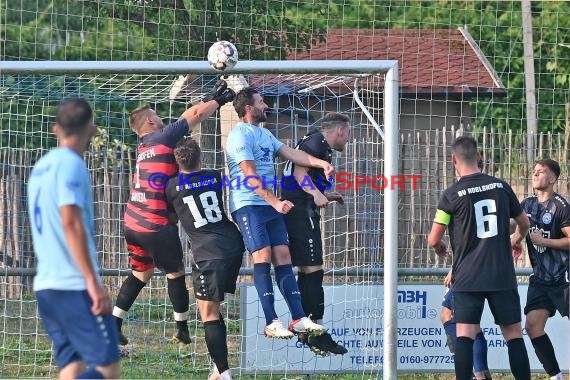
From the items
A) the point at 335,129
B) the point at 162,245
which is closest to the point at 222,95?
the point at 335,129

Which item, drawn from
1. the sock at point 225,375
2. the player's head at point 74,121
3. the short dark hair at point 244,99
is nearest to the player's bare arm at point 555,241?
the short dark hair at point 244,99

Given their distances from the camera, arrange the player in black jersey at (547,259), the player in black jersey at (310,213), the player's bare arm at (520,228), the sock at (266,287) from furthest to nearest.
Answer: the player in black jersey at (547,259) < the player in black jersey at (310,213) < the sock at (266,287) < the player's bare arm at (520,228)

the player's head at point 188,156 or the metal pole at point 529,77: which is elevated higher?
the metal pole at point 529,77

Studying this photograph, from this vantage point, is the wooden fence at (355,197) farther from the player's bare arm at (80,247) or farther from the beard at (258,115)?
the player's bare arm at (80,247)

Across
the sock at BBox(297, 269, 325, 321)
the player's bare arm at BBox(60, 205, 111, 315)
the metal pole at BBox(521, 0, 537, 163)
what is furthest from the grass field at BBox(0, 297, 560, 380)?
the player's bare arm at BBox(60, 205, 111, 315)

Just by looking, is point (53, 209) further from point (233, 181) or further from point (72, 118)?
point (233, 181)

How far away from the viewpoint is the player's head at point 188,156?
9047mm

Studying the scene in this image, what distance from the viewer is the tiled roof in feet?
44.6

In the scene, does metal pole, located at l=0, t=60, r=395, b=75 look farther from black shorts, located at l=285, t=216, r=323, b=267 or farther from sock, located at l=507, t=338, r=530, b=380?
sock, located at l=507, t=338, r=530, b=380

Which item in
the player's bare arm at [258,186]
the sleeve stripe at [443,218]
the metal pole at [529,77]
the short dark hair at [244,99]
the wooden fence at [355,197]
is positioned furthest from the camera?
the metal pole at [529,77]

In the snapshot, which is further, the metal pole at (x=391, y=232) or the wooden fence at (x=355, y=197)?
the wooden fence at (x=355, y=197)

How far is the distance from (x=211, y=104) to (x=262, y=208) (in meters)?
0.99

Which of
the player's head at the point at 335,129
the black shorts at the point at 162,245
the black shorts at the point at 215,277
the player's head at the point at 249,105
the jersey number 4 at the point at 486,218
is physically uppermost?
the player's head at the point at 249,105

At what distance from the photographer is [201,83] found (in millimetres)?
10820
